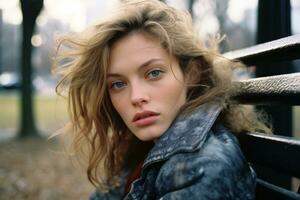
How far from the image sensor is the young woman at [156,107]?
4.99ft

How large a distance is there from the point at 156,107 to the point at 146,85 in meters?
0.10

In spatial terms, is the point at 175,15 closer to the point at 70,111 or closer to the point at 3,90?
the point at 70,111

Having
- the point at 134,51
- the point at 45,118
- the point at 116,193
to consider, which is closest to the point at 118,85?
the point at 134,51

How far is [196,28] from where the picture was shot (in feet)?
7.43

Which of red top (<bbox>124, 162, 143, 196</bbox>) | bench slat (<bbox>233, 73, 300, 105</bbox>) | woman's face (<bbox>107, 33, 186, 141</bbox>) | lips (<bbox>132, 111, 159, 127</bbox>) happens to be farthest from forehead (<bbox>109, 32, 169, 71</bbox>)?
red top (<bbox>124, 162, 143, 196</bbox>)

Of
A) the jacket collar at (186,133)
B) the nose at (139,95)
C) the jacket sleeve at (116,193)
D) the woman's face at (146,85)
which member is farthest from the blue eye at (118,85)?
the jacket sleeve at (116,193)

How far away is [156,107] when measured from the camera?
6.03ft

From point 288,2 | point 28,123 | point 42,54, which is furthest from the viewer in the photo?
point 42,54

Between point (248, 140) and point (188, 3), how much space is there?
424 inches

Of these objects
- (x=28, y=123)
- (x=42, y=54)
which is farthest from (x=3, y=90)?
(x=28, y=123)

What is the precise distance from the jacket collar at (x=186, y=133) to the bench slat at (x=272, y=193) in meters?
0.34

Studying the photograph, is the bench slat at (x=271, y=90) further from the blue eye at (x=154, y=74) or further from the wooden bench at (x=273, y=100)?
the blue eye at (x=154, y=74)

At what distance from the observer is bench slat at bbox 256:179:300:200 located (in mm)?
1600

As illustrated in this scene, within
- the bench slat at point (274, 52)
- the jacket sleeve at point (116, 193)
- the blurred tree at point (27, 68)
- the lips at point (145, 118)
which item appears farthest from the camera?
the blurred tree at point (27, 68)
